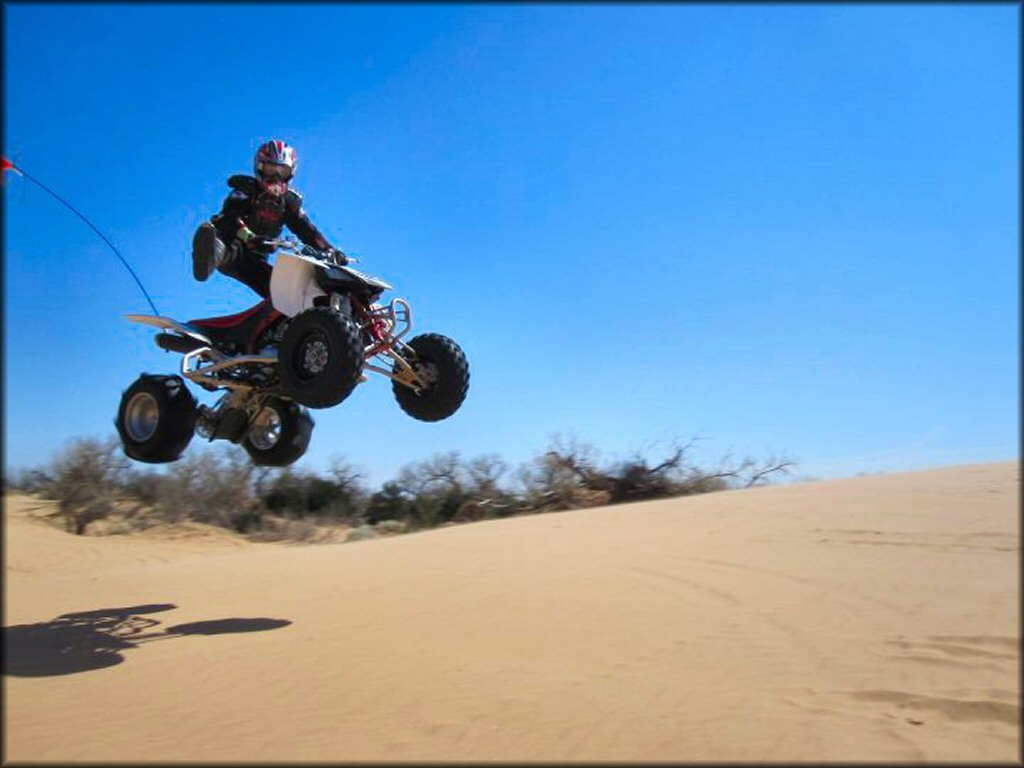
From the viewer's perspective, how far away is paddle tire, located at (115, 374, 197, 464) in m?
7.72

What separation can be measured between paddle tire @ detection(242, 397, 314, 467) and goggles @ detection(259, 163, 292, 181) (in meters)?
2.63

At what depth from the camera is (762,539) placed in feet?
33.2

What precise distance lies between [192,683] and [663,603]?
14.7 feet

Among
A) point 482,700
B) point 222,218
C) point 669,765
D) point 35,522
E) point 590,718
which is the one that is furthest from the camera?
point 35,522

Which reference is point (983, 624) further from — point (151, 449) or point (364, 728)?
point (151, 449)

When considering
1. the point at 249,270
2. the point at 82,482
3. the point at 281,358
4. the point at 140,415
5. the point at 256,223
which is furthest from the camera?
the point at 82,482

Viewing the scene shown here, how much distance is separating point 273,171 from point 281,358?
1.79m

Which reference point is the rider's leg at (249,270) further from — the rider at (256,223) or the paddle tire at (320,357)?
the paddle tire at (320,357)

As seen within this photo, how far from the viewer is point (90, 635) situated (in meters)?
8.21

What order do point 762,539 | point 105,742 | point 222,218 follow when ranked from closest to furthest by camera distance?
point 105,742, point 222,218, point 762,539

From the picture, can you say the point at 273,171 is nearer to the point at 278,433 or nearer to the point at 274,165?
the point at 274,165

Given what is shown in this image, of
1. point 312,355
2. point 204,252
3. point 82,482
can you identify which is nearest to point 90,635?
point 312,355

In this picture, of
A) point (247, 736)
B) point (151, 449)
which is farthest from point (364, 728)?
point (151, 449)

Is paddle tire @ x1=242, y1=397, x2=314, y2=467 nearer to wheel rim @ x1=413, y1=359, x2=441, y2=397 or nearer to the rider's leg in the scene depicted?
the rider's leg
